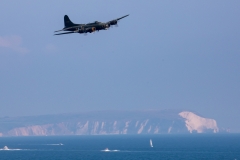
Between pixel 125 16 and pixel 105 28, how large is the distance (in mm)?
3645

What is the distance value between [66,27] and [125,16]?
11.7 meters

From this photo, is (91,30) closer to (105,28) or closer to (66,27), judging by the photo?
(105,28)

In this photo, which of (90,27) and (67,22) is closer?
(90,27)

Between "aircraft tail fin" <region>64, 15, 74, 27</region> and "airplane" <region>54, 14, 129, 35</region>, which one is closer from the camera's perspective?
"airplane" <region>54, 14, 129, 35</region>

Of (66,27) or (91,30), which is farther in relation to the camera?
(66,27)

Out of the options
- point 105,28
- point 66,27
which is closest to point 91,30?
point 105,28

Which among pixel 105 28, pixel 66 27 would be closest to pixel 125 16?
pixel 105 28

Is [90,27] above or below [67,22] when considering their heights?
below

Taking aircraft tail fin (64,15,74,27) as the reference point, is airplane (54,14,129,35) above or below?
below

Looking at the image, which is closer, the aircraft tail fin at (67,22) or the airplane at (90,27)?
the airplane at (90,27)

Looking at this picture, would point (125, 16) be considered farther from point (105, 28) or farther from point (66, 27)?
point (66, 27)

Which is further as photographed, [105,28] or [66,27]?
[66,27]

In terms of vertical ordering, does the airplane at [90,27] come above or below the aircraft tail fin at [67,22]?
below

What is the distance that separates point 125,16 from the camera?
7262 cm
